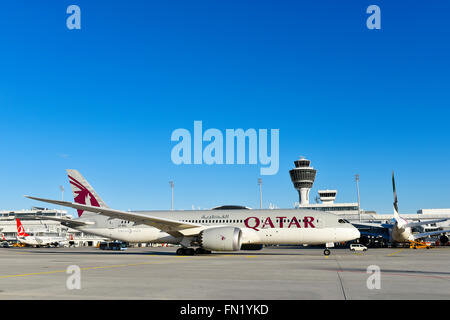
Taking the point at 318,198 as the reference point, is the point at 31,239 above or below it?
below

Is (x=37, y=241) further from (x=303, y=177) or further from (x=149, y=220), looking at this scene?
(x=303, y=177)

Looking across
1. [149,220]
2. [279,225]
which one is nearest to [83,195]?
[149,220]

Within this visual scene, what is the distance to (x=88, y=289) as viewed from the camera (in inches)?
435

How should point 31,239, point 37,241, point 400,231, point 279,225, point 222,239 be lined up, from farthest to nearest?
point 37,241, point 31,239, point 400,231, point 279,225, point 222,239

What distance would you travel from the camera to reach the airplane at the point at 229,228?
2913 cm

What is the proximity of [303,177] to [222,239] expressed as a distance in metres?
134

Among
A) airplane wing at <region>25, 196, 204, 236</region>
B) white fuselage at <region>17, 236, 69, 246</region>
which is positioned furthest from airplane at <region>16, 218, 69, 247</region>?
airplane wing at <region>25, 196, 204, 236</region>

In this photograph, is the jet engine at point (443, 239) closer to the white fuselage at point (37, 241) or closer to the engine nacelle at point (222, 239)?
the engine nacelle at point (222, 239)

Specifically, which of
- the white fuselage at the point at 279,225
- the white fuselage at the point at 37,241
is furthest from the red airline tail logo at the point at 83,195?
the white fuselage at the point at 37,241

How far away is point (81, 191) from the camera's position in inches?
1483

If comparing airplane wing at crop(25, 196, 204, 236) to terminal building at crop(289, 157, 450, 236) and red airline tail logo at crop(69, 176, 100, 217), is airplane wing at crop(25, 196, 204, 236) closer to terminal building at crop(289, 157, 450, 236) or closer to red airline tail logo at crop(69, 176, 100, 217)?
red airline tail logo at crop(69, 176, 100, 217)

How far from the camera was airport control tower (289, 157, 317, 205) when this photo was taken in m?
158
